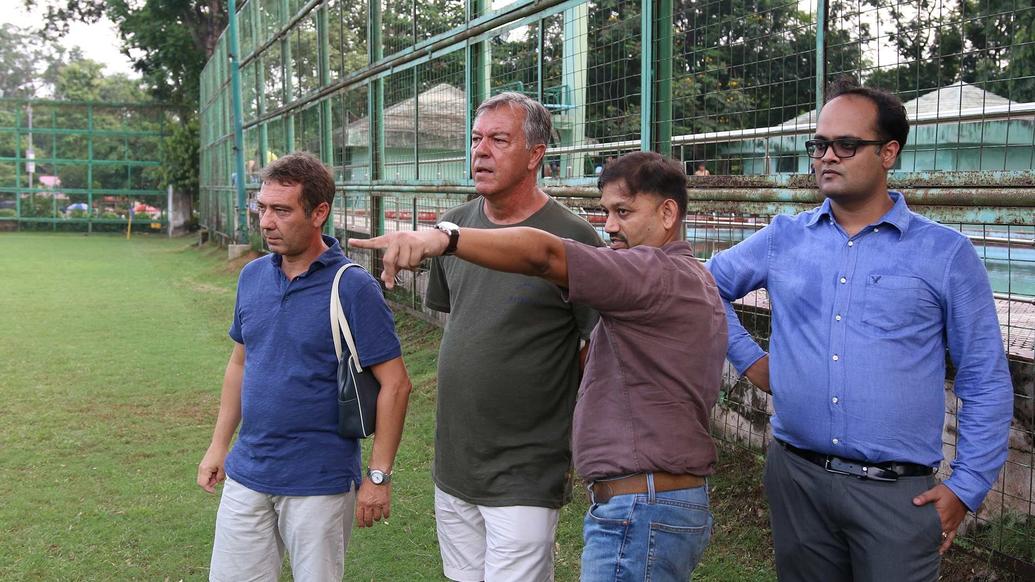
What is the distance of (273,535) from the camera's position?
312 cm

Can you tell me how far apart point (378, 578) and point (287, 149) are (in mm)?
12380

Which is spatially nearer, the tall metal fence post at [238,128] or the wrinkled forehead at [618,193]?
the wrinkled forehead at [618,193]

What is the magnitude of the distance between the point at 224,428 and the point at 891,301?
2.19 metres

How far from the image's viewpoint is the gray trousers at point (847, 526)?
2.39 m

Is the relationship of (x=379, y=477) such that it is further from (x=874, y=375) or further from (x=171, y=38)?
(x=171, y=38)

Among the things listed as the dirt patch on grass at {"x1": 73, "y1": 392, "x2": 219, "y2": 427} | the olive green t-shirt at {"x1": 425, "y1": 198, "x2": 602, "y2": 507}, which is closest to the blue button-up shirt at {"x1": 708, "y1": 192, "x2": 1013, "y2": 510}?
the olive green t-shirt at {"x1": 425, "y1": 198, "x2": 602, "y2": 507}

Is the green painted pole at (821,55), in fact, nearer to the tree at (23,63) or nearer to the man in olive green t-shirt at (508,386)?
the man in olive green t-shirt at (508,386)

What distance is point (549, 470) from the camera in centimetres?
298

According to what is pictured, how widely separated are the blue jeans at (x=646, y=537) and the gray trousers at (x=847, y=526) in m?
0.37

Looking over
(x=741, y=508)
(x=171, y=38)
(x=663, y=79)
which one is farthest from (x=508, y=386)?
(x=171, y=38)

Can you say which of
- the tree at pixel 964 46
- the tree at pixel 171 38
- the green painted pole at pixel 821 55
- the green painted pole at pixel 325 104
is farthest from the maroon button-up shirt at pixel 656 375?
the tree at pixel 171 38

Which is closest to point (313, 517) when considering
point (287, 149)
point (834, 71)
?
point (834, 71)

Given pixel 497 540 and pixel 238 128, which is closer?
pixel 497 540

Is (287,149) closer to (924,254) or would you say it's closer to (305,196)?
(305,196)
